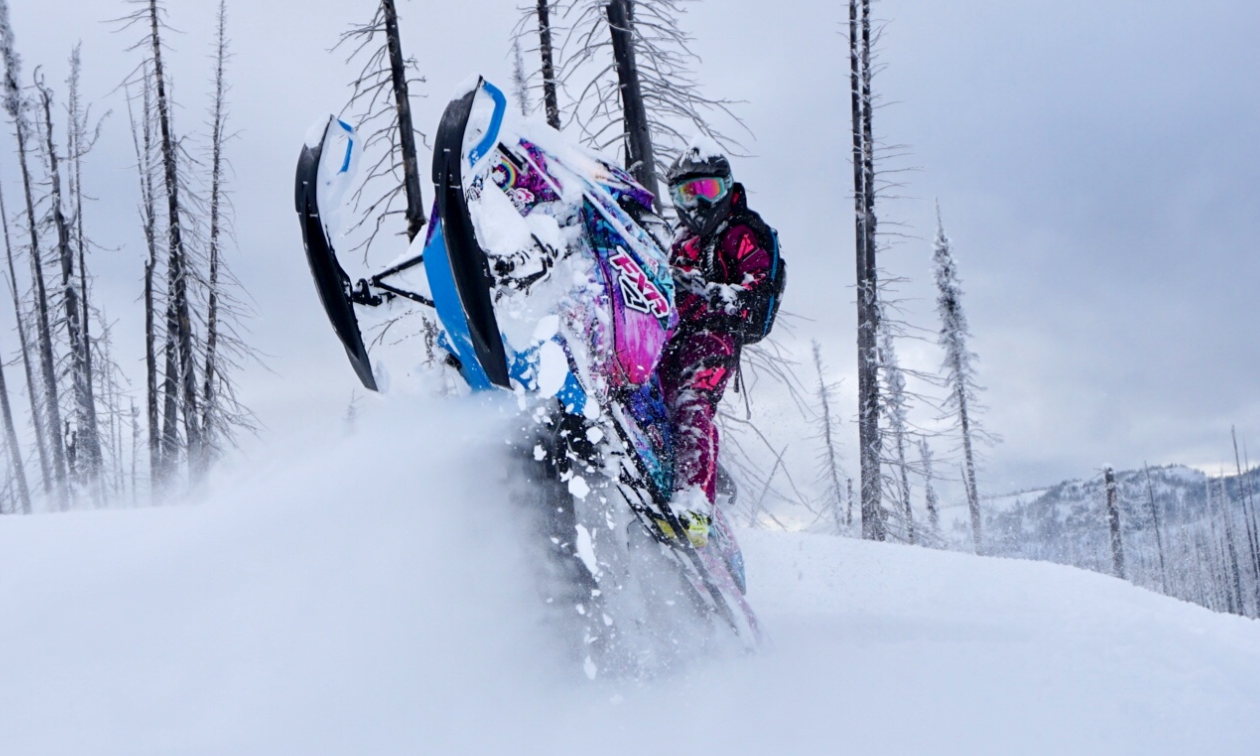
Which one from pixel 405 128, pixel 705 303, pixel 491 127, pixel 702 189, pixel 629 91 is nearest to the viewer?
pixel 491 127

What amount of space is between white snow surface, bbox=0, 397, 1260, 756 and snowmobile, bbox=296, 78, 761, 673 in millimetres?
231

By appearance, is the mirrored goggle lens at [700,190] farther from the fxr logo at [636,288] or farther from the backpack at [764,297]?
the fxr logo at [636,288]

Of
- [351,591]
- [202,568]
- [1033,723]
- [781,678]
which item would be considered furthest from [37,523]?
[1033,723]

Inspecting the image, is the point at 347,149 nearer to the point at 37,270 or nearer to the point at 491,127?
A: the point at 491,127

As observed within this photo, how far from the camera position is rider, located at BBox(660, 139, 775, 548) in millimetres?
3229

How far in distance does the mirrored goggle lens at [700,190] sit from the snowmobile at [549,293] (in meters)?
0.40

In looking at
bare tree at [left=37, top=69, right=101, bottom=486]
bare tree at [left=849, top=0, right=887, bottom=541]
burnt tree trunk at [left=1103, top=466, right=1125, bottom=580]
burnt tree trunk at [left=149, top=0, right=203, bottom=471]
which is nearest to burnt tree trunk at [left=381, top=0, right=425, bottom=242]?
bare tree at [left=849, top=0, right=887, bottom=541]

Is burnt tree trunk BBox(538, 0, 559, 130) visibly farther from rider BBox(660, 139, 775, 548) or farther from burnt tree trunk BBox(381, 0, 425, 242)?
rider BBox(660, 139, 775, 548)

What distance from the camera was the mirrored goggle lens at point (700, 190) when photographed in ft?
11.3

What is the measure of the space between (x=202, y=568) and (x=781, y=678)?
6.79 ft

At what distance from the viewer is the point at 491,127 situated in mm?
2398

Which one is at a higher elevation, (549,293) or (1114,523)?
(549,293)

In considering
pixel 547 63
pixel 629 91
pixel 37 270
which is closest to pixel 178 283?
pixel 37 270

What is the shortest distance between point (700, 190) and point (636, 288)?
0.76 metres
